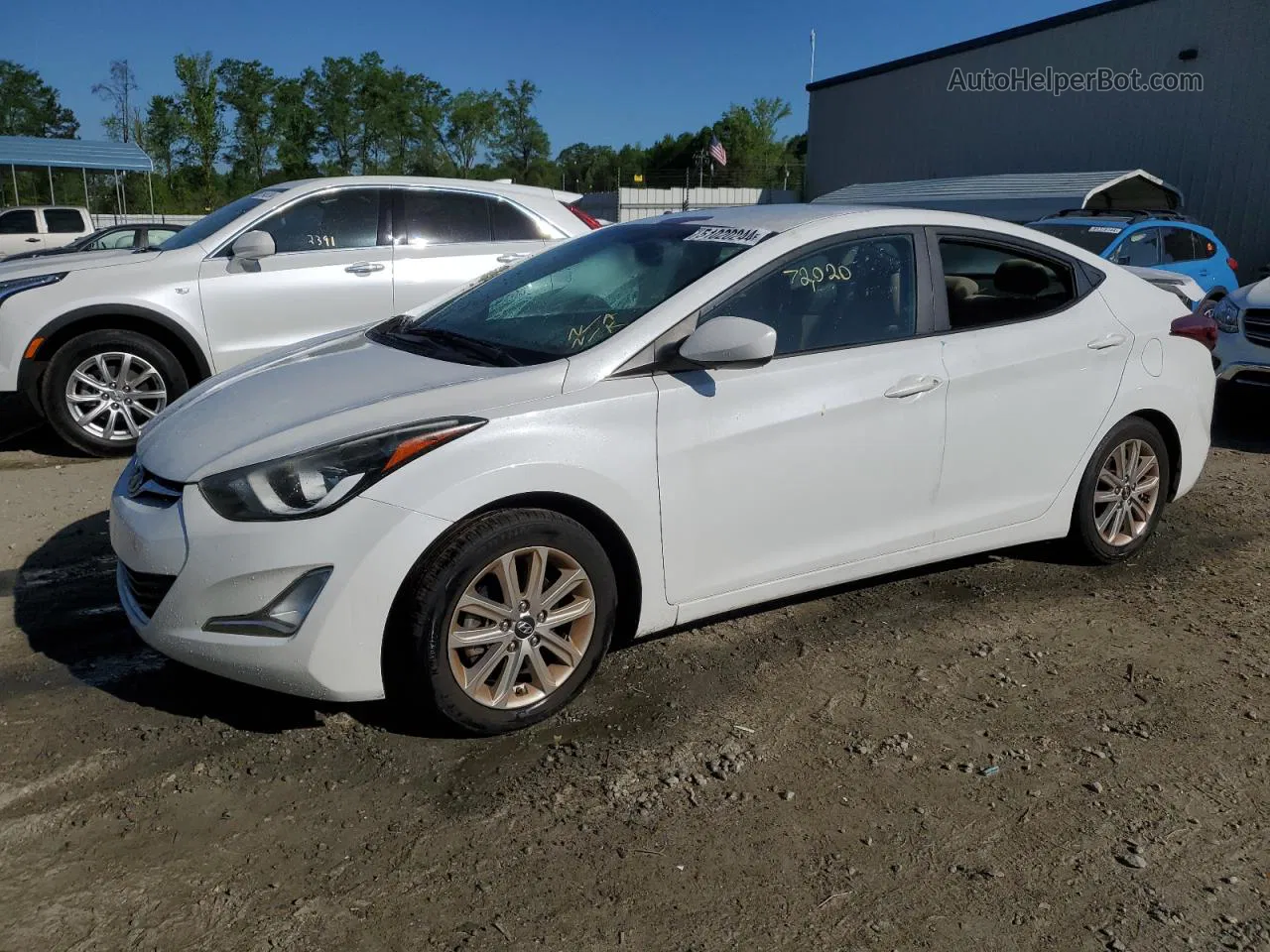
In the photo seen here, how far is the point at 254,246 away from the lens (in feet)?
22.0

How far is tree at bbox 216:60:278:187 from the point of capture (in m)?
63.3

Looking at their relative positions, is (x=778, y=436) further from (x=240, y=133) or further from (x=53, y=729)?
(x=240, y=133)

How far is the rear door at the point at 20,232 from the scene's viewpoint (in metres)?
22.3

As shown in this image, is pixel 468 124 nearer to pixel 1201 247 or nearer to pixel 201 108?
pixel 201 108

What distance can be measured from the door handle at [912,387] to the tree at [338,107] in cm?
7129

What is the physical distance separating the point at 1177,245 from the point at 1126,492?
30.2 feet

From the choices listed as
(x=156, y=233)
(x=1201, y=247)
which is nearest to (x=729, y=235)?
(x=1201, y=247)

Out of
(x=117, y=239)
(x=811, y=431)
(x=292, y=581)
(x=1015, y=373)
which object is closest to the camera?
(x=292, y=581)

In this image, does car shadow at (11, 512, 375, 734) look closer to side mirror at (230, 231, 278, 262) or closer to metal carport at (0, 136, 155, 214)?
side mirror at (230, 231, 278, 262)

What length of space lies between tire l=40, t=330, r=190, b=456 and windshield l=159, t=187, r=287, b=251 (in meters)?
0.74

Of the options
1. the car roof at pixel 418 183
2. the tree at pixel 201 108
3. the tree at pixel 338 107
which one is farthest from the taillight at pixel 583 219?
the tree at pixel 338 107

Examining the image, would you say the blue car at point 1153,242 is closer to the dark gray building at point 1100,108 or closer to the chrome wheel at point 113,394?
the dark gray building at point 1100,108

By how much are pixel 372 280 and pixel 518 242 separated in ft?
3.64

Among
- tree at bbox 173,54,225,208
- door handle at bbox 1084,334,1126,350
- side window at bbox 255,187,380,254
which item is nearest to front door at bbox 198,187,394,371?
side window at bbox 255,187,380,254
